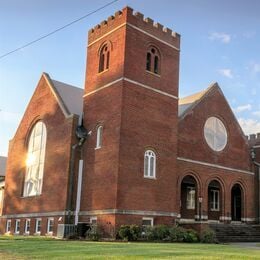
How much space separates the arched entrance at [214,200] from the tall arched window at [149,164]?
8090 millimetres

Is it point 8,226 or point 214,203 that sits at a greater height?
point 214,203

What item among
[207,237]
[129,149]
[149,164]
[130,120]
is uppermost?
[130,120]

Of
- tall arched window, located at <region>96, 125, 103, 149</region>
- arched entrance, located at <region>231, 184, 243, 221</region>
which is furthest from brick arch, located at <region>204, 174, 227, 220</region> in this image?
tall arched window, located at <region>96, 125, 103, 149</region>

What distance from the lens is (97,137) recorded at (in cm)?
3108

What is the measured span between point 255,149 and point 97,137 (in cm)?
2079

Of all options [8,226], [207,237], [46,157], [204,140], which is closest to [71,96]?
[46,157]

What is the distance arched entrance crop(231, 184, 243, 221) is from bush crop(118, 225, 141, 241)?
15649 millimetres

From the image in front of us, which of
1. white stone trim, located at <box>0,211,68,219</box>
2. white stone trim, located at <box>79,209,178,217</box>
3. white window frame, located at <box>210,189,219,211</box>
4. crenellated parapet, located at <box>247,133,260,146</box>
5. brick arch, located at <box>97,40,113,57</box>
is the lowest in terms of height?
white stone trim, located at <box>0,211,68,219</box>

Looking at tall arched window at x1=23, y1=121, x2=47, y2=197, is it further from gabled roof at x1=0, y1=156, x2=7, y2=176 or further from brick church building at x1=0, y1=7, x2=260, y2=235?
gabled roof at x1=0, y1=156, x2=7, y2=176

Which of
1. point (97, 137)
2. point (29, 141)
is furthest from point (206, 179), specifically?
point (29, 141)

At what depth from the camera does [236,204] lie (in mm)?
40188

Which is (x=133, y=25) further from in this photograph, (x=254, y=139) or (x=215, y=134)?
(x=254, y=139)

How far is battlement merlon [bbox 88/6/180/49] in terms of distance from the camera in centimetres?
3053

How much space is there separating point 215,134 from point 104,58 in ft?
38.4
